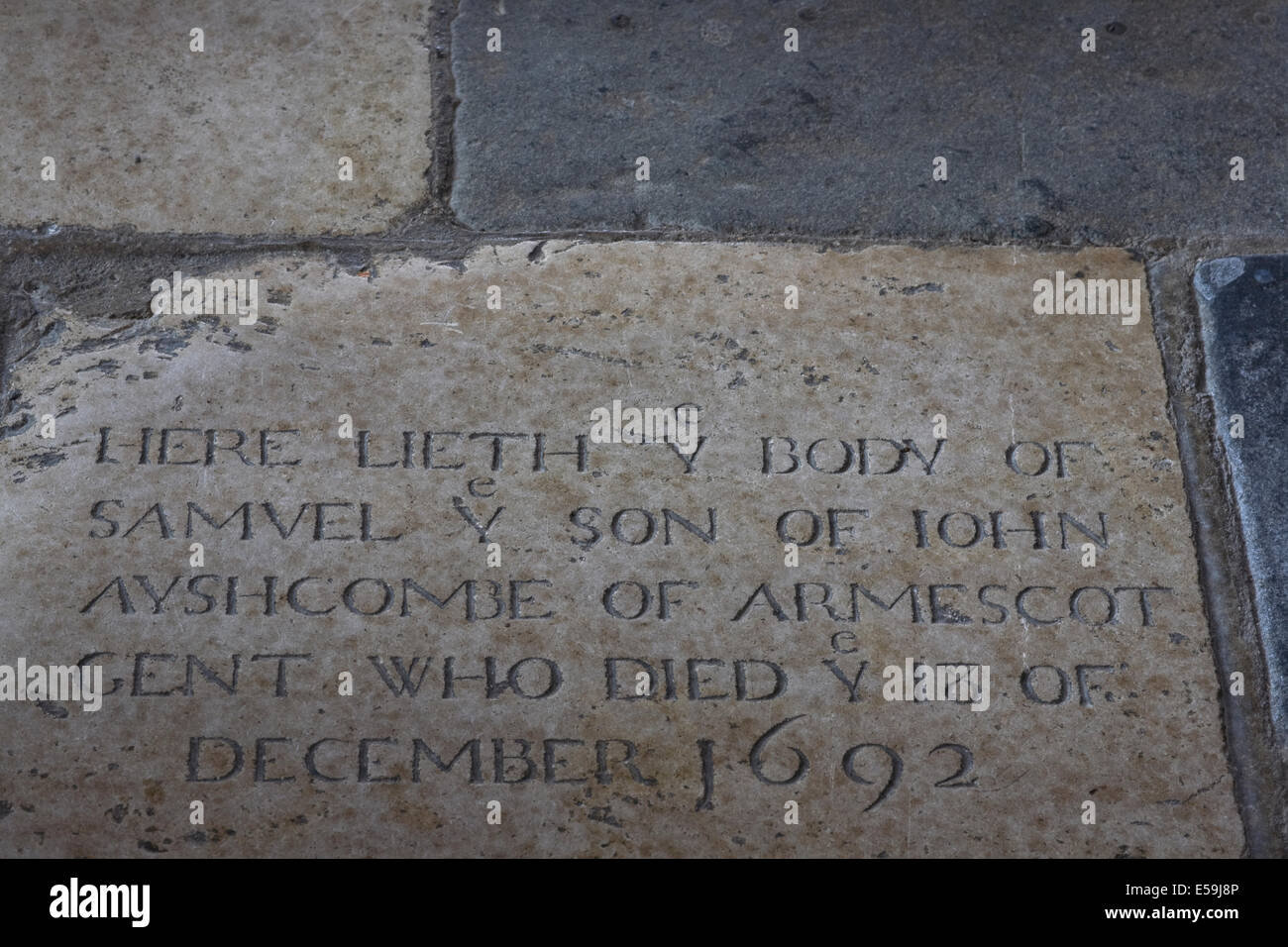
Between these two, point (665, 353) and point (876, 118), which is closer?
point (665, 353)

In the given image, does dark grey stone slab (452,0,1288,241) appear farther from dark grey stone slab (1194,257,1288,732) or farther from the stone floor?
dark grey stone slab (1194,257,1288,732)

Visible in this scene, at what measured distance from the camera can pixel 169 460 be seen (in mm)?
1873

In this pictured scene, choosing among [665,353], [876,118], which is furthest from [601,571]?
[876,118]

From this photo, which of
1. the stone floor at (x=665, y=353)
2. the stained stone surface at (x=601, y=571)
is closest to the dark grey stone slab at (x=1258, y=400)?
the stone floor at (x=665, y=353)

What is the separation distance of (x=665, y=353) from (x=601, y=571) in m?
0.42

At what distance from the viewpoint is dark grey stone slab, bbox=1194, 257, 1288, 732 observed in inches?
74.2

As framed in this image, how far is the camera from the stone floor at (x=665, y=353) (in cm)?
171

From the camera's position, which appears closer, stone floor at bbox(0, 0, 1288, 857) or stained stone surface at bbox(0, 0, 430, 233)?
stone floor at bbox(0, 0, 1288, 857)

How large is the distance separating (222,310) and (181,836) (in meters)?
0.87

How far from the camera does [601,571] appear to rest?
1844 mm

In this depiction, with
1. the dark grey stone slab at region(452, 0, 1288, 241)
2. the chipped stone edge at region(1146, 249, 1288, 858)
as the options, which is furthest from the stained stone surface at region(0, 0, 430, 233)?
the chipped stone edge at region(1146, 249, 1288, 858)

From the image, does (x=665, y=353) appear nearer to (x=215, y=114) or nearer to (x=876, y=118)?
Answer: (x=876, y=118)

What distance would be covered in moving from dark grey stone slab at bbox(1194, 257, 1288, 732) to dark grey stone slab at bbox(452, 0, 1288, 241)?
13 centimetres
